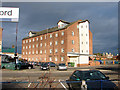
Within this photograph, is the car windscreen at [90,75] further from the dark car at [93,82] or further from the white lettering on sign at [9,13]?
the white lettering on sign at [9,13]

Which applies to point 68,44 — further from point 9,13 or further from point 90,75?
point 9,13

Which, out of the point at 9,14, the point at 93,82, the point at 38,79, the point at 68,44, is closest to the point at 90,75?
the point at 93,82

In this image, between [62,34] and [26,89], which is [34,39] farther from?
[26,89]

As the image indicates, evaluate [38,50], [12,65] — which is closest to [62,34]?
[38,50]

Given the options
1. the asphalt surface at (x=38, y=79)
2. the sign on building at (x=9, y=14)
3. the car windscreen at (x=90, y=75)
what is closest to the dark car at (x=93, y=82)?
the car windscreen at (x=90, y=75)

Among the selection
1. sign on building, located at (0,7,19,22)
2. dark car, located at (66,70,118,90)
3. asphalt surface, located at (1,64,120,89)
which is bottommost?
asphalt surface, located at (1,64,120,89)

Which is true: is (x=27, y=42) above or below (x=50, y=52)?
above

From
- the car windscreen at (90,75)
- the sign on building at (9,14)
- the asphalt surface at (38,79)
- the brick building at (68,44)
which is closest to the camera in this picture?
the sign on building at (9,14)

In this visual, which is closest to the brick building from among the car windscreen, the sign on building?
the car windscreen

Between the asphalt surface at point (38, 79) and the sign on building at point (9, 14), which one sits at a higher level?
the sign on building at point (9, 14)

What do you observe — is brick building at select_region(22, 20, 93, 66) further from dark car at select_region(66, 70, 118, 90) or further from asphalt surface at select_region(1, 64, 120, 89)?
dark car at select_region(66, 70, 118, 90)

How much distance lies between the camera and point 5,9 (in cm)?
527

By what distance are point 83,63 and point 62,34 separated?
11.9 meters

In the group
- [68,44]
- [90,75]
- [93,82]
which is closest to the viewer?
[93,82]
